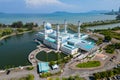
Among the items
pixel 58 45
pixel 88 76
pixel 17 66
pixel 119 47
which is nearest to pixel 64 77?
pixel 88 76

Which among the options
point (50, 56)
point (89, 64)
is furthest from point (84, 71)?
point (50, 56)

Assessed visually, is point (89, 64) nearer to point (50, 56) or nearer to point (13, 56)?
point (50, 56)

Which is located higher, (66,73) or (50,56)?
(50,56)

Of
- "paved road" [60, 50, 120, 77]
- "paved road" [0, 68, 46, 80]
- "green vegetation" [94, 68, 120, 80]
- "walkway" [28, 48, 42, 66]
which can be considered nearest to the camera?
"green vegetation" [94, 68, 120, 80]

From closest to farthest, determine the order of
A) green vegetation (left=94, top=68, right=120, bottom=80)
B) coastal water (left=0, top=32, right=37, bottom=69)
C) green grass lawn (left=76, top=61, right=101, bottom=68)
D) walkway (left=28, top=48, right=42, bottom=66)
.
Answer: green vegetation (left=94, top=68, right=120, bottom=80) → green grass lawn (left=76, top=61, right=101, bottom=68) → walkway (left=28, top=48, right=42, bottom=66) → coastal water (left=0, top=32, right=37, bottom=69)

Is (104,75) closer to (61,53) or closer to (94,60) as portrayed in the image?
(94,60)

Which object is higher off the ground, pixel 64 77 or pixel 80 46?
pixel 80 46

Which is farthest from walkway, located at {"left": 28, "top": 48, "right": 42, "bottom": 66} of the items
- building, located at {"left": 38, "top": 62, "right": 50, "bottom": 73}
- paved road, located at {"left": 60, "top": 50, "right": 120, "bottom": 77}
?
paved road, located at {"left": 60, "top": 50, "right": 120, "bottom": 77}

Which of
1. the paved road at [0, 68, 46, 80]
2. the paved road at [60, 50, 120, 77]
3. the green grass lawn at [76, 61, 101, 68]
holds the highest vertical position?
the green grass lawn at [76, 61, 101, 68]

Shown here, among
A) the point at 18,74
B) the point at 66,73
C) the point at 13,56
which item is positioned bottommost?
the point at 18,74

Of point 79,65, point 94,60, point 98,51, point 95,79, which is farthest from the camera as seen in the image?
point 98,51

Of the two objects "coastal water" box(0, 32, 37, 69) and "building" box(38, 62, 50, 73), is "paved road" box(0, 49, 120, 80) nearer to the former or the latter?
Result: "building" box(38, 62, 50, 73)
